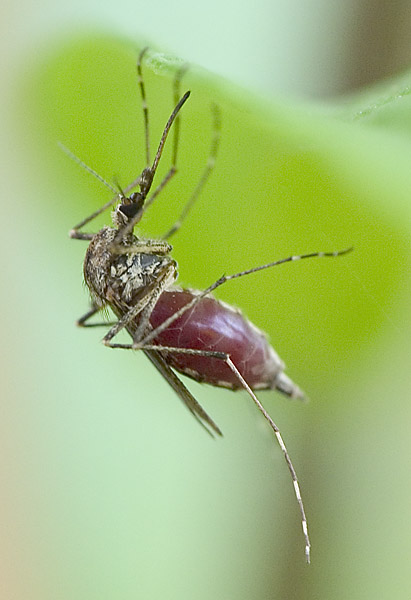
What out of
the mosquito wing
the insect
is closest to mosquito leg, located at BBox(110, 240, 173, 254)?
the insect

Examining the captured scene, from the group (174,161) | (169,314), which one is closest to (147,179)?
(174,161)

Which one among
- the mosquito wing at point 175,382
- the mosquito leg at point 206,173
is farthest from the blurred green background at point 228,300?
the mosquito wing at point 175,382

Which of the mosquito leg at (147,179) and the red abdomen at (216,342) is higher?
the mosquito leg at (147,179)

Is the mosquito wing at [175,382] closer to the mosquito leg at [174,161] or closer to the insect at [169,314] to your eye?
the insect at [169,314]

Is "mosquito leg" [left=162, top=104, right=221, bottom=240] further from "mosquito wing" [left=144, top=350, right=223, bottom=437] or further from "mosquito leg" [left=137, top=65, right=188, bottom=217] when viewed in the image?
"mosquito wing" [left=144, top=350, right=223, bottom=437]

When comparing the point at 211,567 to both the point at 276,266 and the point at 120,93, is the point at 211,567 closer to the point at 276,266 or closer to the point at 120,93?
the point at 276,266

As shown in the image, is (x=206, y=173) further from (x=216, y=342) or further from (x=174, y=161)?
(x=216, y=342)

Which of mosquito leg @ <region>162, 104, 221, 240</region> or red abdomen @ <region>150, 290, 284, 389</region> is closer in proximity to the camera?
mosquito leg @ <region>162, 104, 221, 240</region>
